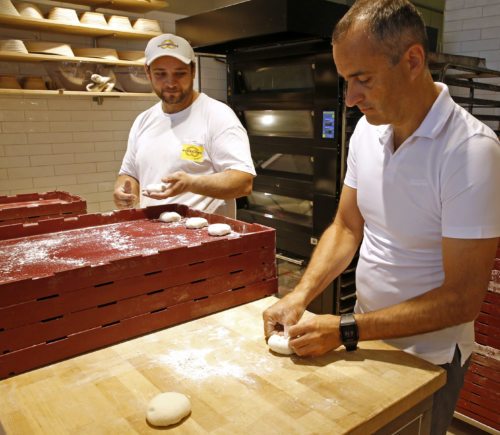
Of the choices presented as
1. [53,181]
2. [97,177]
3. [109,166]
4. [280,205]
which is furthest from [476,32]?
[53,181]

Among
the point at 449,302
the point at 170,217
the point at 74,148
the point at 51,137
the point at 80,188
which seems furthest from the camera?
the point at 80,188

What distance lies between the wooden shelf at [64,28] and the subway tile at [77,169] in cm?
109

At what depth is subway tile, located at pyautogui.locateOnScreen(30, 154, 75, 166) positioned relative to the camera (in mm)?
3871

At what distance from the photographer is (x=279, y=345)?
3.59ft

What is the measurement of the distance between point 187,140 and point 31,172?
2292 millimetres

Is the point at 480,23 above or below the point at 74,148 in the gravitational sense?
above

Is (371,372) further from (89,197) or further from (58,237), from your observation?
(89,197)

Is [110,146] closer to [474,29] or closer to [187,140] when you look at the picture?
[187,140]

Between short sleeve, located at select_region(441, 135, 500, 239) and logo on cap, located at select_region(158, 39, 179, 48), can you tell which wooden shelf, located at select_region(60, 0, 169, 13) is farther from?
short sleeve, located at select_region(441, 135, 500, 239)

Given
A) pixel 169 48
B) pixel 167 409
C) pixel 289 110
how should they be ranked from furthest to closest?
1. pixel 289 110
2. pixel 169 48
3. pixel 167 409

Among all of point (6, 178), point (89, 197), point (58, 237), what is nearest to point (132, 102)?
point (89, 197)

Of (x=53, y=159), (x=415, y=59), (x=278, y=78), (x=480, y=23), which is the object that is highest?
(x=480, y=23)

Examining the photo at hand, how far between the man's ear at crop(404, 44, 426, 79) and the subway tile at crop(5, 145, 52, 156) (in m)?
3.49

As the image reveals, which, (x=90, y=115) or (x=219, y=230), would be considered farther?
(x=90, y=115)
